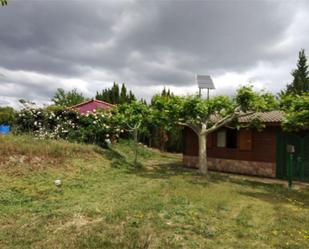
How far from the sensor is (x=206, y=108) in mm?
9758

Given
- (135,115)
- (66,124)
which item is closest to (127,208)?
(135,115)

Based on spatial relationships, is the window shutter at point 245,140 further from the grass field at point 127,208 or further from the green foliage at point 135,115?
the green foliage at point 135,115

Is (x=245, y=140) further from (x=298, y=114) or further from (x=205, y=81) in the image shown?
(x=205, y=81)

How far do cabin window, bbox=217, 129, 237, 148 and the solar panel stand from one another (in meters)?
2.62

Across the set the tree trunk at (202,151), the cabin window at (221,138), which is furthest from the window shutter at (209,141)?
the tree trunk at (202,151)

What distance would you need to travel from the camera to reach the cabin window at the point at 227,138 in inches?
492

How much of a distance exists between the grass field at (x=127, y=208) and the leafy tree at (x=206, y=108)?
7.85ft

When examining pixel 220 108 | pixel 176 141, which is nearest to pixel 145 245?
pixel 220 108

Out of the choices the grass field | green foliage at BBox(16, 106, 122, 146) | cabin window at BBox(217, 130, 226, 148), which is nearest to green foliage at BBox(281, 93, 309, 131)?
the grass field

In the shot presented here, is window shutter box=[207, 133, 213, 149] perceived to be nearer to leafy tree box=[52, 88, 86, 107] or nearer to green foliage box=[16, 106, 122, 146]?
green foliage box=[16, 106, 122, 146]

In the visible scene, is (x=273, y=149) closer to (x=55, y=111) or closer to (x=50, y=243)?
(x=50, y=243)

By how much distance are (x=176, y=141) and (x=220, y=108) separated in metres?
11.6

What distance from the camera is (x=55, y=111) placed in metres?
13.1

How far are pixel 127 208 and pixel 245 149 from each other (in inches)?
312
